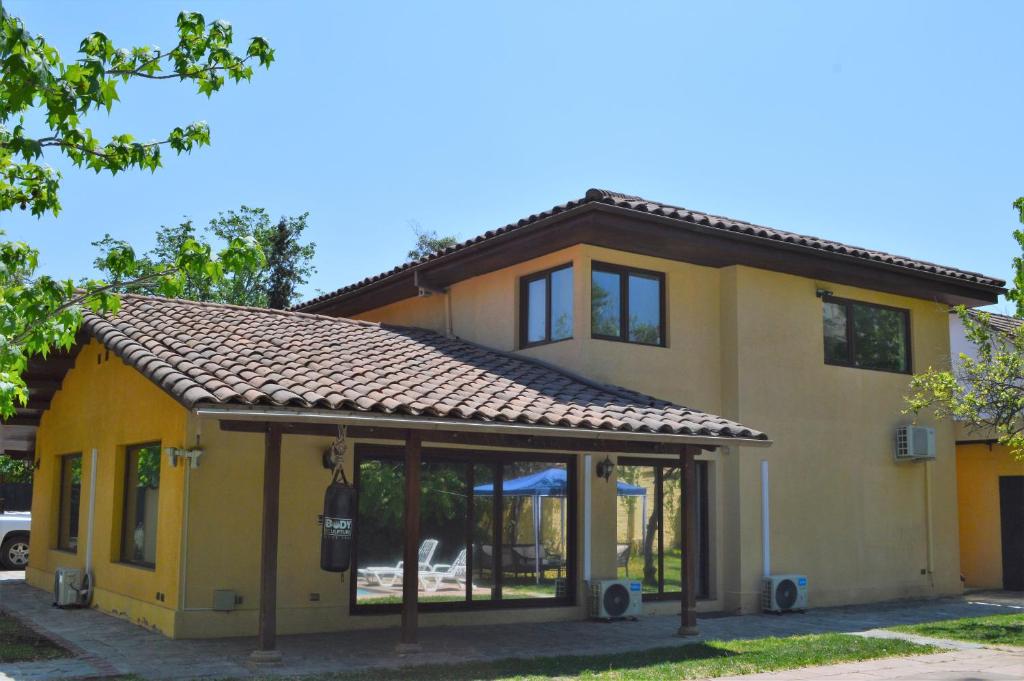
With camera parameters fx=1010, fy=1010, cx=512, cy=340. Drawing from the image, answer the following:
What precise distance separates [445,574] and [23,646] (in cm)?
505

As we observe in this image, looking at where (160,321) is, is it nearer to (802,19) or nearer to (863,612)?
(802,19)

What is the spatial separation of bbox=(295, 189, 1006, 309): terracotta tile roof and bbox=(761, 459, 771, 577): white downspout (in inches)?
137

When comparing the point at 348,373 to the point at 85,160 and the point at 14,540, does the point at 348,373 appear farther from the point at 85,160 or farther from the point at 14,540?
the point at 14,540

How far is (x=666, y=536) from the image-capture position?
48.2ft

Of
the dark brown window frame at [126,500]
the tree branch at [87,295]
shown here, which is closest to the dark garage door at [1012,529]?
the dark brown window frame at [126,500]

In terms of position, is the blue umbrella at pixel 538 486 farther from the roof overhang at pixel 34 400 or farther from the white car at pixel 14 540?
the white car at pixel 14 540

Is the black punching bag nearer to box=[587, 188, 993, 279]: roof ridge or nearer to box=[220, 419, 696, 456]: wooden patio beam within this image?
box=[220, 419, 696, 456]: wooden patio beam

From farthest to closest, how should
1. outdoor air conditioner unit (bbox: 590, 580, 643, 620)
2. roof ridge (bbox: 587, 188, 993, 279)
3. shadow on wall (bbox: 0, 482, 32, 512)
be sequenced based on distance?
shadow on wall (bbox: 0, 482, 32, 512) < outdoor air conditioner unit (bbox: 590, 580, 643, 620) < roof ridge (bbox: 587, 188, 993, 279)

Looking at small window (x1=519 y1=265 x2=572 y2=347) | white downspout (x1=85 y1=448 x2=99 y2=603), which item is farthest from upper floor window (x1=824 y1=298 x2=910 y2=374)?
white downspout (x1=85 y1=448 x2=99 y2=603)

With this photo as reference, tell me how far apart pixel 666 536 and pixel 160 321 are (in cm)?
769

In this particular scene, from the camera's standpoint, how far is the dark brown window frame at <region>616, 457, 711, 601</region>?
14.7 metres

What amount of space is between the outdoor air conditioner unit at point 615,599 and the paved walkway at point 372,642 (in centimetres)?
31

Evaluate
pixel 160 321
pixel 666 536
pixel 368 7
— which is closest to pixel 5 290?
pixel 160 321

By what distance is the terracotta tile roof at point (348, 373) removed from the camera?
1015cm
